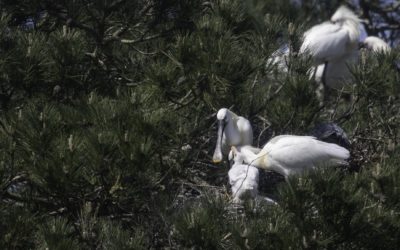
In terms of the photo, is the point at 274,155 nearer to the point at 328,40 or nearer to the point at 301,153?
the point at 301,153

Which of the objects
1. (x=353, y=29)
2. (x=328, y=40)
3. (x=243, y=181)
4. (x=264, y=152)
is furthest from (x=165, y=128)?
(x=353, y=29)

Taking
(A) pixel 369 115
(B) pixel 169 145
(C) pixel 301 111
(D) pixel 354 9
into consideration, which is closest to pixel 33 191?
(B) pixel 169 145

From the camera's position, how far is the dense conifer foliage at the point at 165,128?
12.6 feet

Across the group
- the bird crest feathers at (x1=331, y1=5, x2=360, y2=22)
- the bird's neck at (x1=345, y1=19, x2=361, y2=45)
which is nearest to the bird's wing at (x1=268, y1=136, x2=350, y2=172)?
the bird's neck at (x1=345, y1=19, x2=361, y2=45)

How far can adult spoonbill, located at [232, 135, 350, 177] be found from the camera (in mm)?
5027

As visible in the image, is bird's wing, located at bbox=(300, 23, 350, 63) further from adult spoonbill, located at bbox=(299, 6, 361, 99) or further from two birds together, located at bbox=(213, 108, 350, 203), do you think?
two birds together, located at bbox=(213, 108, 350, 203)

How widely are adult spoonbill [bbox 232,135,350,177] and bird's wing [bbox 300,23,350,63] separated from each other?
229 cm

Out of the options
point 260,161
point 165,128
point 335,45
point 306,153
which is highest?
point 165,128

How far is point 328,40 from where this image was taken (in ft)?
24.3

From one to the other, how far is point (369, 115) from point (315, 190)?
1.63 meters

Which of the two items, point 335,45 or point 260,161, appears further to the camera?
point 335,45

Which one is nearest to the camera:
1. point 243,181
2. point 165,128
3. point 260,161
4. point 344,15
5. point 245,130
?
point 165,128

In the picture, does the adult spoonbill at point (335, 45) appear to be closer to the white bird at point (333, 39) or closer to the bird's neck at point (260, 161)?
the white bird at point (333, 39)

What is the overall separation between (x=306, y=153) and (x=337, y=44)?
99.4 inches
